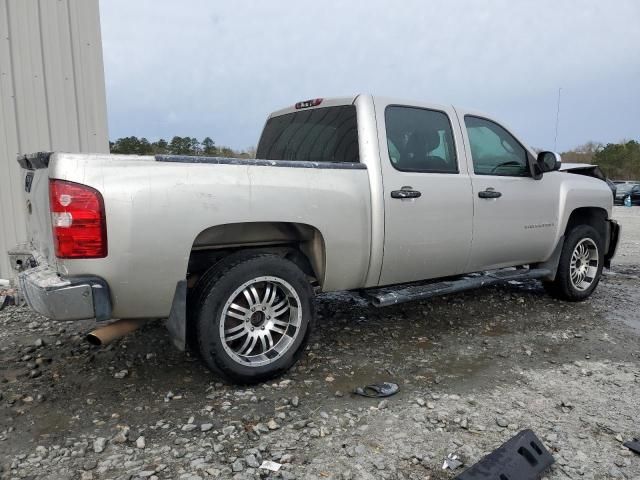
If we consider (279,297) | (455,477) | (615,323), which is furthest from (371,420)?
(615,323)

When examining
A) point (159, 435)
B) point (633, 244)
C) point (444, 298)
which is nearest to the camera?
point (159, 435)

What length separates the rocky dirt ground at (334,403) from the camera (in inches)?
99.1

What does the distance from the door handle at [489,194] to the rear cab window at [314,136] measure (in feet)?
4.17

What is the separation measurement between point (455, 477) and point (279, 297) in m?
1.60

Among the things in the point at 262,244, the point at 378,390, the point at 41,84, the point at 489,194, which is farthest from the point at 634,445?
the point at 41,84

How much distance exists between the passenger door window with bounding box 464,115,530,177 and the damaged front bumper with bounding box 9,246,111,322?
126 inches

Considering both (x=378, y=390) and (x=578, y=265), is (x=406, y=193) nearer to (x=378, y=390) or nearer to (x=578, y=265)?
(x=378, y=390)

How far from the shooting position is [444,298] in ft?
18.3

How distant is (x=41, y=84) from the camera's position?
611 cm

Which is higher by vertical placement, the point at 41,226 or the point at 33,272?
the point at 41,226

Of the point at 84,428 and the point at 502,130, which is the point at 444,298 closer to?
the point at 502,130

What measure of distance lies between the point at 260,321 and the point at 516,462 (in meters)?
1.76

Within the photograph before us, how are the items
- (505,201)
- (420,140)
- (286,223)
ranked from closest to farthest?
(286,223)
(420,140)
(505,201)

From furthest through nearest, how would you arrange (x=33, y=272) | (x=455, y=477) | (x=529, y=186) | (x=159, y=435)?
(x=529, y=186) < (x=33, y=272) < (x=159, y=435) < (x=455, y=477)
